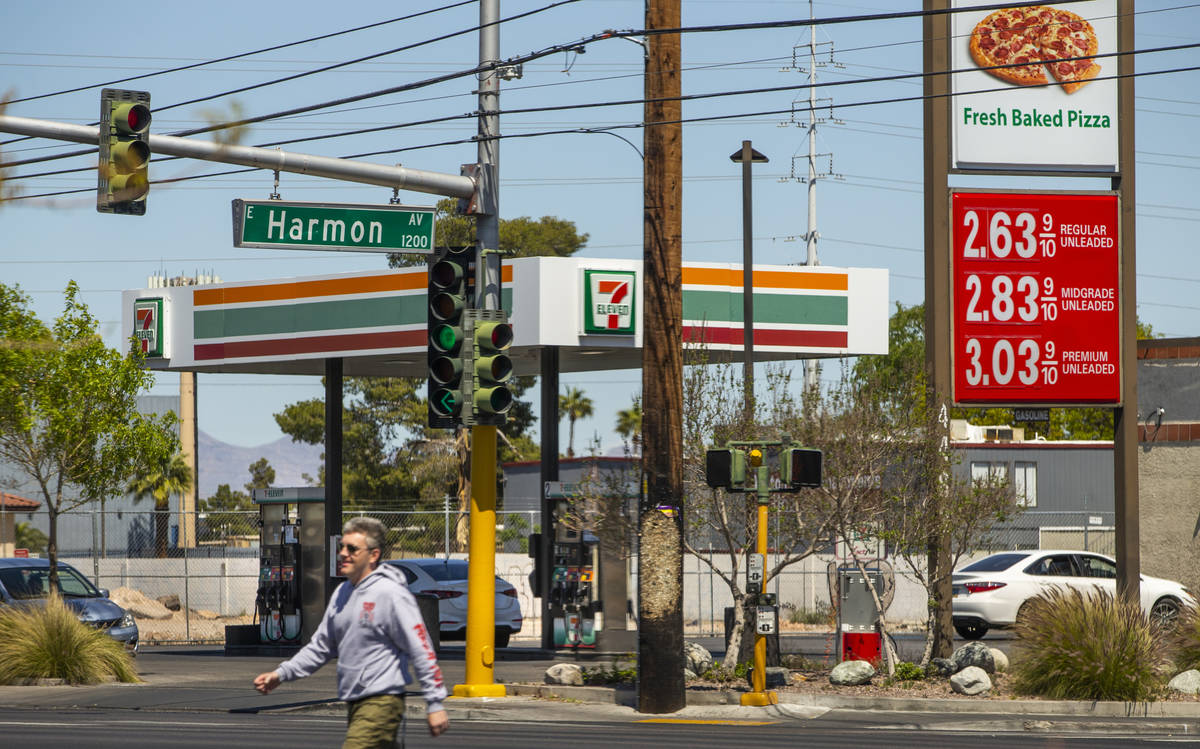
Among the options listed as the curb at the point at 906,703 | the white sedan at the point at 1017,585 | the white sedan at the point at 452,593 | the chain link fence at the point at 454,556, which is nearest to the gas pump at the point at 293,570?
the white sedan at the point at 452,593

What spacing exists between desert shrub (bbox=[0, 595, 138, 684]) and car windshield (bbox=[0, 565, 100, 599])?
451 cm

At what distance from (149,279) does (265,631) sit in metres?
A: 28.8

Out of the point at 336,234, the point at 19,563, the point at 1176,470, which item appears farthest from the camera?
the point at 1176,470

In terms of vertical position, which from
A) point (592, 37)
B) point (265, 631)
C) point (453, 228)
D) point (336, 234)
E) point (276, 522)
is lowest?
point (265, 631)

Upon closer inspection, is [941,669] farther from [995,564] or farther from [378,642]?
[378,642]

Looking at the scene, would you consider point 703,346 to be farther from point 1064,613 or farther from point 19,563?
point 19,563

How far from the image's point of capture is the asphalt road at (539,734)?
44.0 feet

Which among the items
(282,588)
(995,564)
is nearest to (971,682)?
(995,564)

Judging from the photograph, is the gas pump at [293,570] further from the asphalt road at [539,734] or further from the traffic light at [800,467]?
the traffic light at [800,467]

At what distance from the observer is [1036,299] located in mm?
20016

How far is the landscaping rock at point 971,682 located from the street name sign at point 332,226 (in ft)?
25.1

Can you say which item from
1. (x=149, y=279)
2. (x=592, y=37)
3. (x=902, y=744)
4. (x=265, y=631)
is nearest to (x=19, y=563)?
(x=265, y=631)

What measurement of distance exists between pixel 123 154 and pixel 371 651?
767cm

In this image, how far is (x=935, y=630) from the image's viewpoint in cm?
1853
